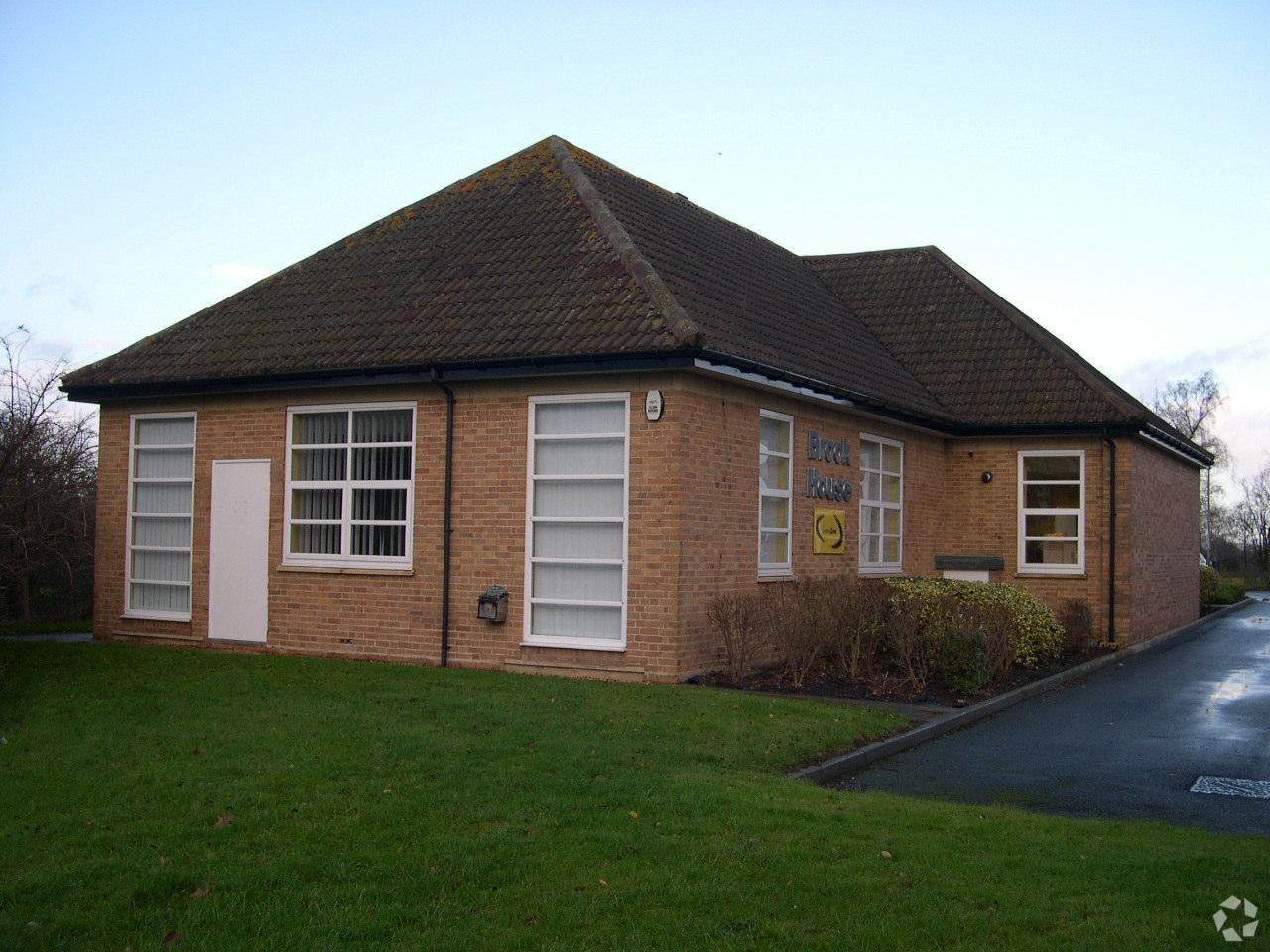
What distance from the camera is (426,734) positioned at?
31.7 ft

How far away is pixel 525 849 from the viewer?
6941 mm

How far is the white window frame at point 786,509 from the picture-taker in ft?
50.5

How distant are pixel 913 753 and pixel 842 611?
349 cm

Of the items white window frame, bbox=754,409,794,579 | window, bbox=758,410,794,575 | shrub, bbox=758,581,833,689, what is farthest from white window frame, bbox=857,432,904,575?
shrub, bbox=758,581,833,689

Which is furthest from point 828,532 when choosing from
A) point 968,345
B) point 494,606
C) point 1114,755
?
point 968,345

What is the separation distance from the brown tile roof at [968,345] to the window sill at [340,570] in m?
10.1

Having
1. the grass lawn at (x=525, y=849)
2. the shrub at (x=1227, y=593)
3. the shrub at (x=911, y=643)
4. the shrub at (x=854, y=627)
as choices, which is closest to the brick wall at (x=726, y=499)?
the shrub at (x=854, y=627)

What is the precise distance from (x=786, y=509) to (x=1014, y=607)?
3246mm

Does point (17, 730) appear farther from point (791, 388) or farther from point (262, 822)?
point (791, 388)

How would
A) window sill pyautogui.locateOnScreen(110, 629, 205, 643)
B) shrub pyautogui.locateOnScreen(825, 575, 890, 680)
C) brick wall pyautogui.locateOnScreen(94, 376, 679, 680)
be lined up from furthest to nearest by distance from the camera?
window sill pyautogui.locateOnScreen(110, 629, 205, 643), shrub pyautogui.locateOnScreen(825, 575, 890, 680), brick wall pyautogui.locateOnScreen(94, 376, 679, 680)

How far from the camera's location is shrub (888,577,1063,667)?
15.7 metres

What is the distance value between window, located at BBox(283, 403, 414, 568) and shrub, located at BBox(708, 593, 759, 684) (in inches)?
155

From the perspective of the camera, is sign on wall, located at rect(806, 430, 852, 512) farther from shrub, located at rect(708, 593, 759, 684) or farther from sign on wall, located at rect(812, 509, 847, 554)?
shrub, located at rect(708, 593, 759, 684)

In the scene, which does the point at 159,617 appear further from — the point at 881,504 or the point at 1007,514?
the point at 1007,514
